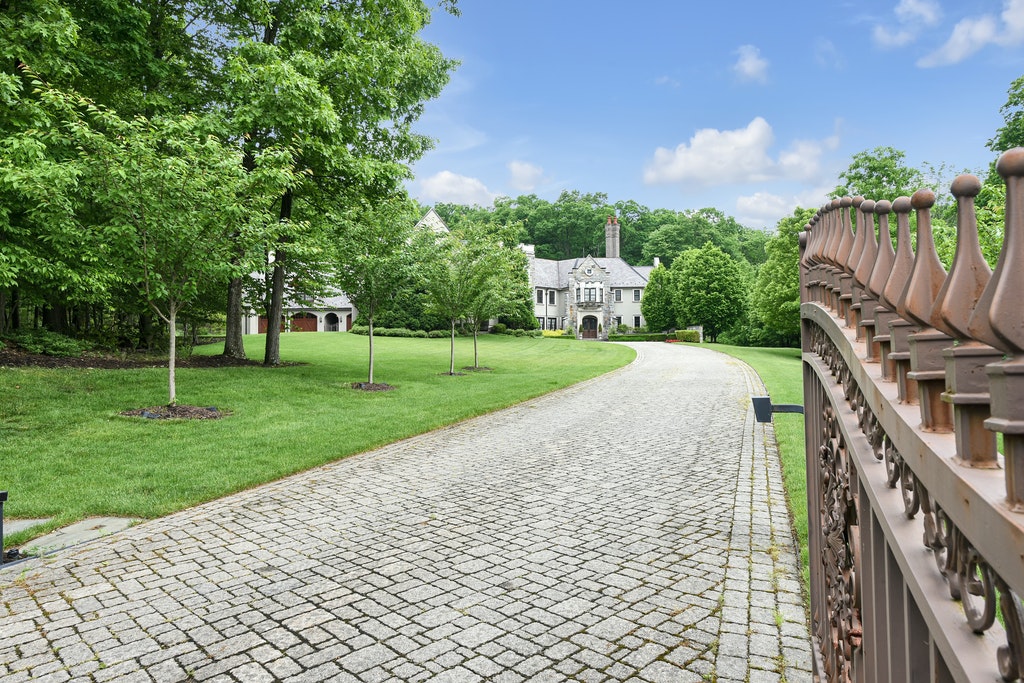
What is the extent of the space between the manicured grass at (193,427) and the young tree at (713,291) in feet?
117

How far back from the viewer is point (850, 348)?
212cm

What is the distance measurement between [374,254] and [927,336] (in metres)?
16.8

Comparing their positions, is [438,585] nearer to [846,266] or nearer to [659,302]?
[846,266]

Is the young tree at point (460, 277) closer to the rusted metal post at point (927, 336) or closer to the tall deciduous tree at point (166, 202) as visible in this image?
the tall deciduous tree at point (166, 202)

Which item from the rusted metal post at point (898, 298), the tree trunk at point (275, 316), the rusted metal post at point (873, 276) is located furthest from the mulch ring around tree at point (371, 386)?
the rusted metal post at point (898, 298)

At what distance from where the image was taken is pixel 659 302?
60219 mm

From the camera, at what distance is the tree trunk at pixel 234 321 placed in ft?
68.2

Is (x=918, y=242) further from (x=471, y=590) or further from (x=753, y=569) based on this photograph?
(x=753, y=569)

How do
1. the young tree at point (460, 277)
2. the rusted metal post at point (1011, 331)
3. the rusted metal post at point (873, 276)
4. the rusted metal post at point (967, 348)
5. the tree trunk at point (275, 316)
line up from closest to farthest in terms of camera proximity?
1. the rusted metal post at point (1011, 331)
2. the rusted metal post at point (967, 348)
3. the rusted metal post at point (873, 276)
4. the tree trunk at point (275, 316)
5. the young tree at point (460, 277)

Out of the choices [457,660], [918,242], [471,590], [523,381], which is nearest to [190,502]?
[471,590]

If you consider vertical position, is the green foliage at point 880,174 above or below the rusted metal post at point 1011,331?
above

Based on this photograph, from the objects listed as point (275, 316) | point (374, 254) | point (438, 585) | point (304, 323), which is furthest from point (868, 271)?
point (304, 323)

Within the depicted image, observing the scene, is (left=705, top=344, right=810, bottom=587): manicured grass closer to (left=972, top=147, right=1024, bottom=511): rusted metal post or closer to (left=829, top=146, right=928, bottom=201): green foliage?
(left=972, top=147, right=1024, bottom=511): rusted metal post

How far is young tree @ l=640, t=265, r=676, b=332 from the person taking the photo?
2365 inches
